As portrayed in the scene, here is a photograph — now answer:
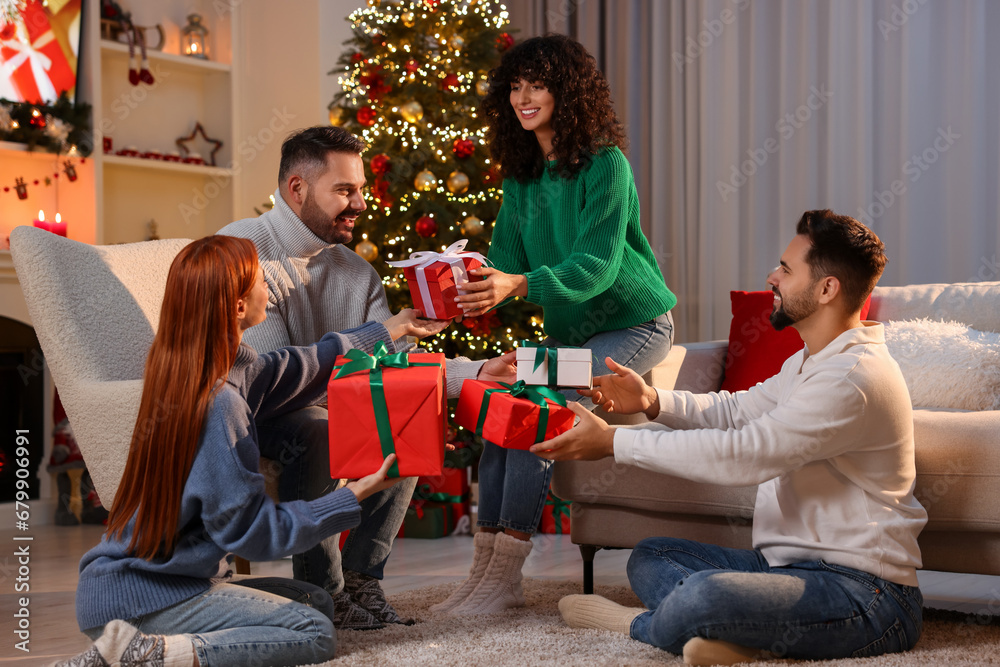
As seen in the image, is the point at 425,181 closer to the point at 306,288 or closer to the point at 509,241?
the point at 509,241

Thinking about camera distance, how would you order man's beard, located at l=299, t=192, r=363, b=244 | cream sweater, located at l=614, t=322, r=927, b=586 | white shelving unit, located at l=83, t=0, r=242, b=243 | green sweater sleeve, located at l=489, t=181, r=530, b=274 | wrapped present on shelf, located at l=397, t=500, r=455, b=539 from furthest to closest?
white shelving unit, located at l=83, t=0, r=242, b=243, wrapped present on shelf, located at l=397, t=500, r=455, b=539, green sweater sleeve, located at l=489, t=181, r=530, b=274, man's beard, located at l=299, t=192, r=363, b=244, cream sweater, located at l=614, t=322, r=927, b=586

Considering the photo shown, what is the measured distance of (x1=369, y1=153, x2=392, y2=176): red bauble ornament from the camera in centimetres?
363

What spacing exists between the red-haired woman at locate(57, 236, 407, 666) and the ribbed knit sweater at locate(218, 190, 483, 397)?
1.45 ft

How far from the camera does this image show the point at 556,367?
181 cm

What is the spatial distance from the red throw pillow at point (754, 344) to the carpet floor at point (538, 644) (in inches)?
33.9

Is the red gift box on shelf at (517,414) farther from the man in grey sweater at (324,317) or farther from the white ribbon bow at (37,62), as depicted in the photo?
the white ribbon bow at (37,62)

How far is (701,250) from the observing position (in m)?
4.39

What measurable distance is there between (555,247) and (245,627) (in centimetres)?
122

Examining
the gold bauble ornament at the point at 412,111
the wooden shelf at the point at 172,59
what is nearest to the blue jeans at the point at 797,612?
the gold bauble ornament at the point at 412,111

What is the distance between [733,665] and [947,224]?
2.66 meters

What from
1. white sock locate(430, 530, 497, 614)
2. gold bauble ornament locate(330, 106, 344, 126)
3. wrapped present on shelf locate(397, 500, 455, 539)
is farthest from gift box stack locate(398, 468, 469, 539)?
gold bauble ornament locate(330, 106, 344, 126)

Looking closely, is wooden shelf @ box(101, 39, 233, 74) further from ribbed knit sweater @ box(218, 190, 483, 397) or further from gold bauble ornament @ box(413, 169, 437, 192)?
ribbed knit sweater @ box(218, 190, 483, 397)

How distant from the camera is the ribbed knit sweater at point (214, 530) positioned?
1525 mm

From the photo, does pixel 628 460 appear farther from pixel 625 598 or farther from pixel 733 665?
pixel 625 598
